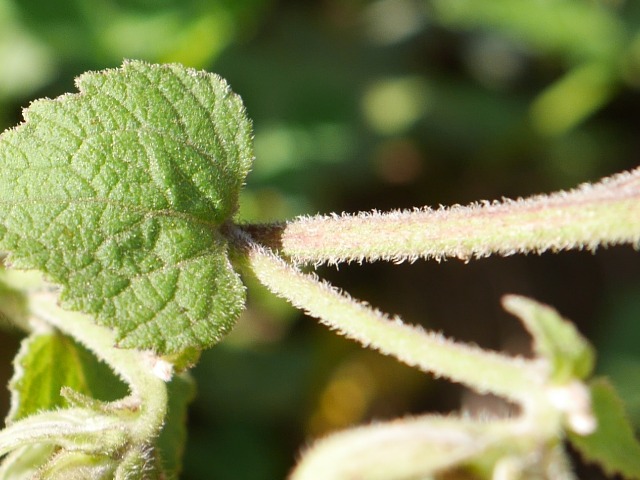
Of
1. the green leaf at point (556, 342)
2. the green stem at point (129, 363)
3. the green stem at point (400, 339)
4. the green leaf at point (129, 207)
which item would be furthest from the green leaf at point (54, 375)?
the green leaf at point (556, 342)

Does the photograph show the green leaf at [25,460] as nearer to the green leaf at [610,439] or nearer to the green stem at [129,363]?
the green stem at [129,363]

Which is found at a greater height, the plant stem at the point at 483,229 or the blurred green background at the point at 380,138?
the blurred green background at the point at 380,138

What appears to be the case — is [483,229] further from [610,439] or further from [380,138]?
[380,138]

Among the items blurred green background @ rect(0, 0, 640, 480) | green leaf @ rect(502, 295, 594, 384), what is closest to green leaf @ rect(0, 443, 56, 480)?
green leaf @ rect(502, 295, 594, 384)

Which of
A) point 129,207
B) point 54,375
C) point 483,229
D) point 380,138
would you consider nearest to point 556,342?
point 483,229

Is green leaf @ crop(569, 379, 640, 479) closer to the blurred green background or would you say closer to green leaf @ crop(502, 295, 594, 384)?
green leaf @ crop(502, 295, 594, 384)
